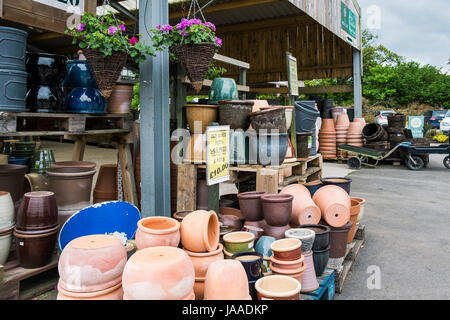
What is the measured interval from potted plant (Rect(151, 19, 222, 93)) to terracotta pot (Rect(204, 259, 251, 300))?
5.29 ft

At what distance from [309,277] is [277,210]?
0.52 meters

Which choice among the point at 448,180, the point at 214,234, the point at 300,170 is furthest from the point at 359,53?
the point at 214,234

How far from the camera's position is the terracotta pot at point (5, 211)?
2260 millimetres

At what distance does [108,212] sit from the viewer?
2367 millimetres

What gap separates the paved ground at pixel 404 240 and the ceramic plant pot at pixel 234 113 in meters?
1.59

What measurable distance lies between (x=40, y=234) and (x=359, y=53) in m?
10.5

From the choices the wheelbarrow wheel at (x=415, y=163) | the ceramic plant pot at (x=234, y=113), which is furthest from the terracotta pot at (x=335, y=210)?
the wheelbarrow wheel at (x=415, y=163)

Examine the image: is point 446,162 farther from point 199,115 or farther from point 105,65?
point 105,65

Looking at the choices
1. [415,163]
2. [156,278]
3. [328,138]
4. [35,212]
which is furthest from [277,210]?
[328,138]

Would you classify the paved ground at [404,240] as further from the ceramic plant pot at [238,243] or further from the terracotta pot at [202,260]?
the terracotta pot at [202,260]

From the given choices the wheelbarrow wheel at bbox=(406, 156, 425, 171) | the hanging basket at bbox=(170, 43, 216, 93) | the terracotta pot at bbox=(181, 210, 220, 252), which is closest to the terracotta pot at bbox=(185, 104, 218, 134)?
the hanging basket at bbox=(170, 43, 216, 93)

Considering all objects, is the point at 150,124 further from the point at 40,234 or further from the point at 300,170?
the point at 300,170

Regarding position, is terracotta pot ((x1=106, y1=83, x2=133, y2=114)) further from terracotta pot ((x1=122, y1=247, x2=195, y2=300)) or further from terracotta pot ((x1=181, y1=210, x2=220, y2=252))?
terracotta pot ((x1=122, y1=247, x2=195, y2=300))

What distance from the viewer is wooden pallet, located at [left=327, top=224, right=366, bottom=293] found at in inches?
108
